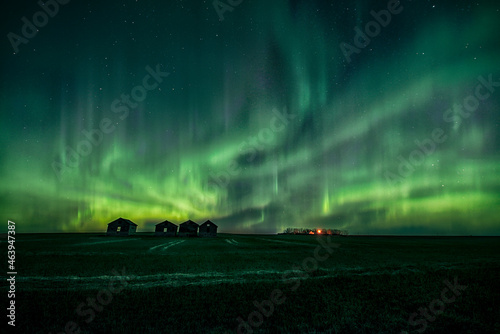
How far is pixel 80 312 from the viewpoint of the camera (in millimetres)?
10922

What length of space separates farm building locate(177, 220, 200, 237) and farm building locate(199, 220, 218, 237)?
8.96 ft

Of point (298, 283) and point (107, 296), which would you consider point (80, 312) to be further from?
point (298, 283)

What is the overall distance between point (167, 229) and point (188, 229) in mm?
8367

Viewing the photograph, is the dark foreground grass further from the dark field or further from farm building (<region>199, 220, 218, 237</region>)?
farm building (<region>199, 220, 218, 237</region>)

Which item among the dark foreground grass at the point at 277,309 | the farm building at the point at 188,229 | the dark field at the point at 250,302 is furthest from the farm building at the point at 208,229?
the dark foreground grass at the point at 277,309

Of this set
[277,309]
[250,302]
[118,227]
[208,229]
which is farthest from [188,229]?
[277,309]

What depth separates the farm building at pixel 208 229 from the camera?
94162 mm

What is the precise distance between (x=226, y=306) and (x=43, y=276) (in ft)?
45.5

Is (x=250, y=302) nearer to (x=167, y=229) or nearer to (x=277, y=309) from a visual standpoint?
(x=277, y=309)

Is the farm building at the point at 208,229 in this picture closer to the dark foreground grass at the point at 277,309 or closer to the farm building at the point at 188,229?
the farm building at the point at 188,229

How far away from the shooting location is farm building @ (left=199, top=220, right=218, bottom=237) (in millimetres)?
94162

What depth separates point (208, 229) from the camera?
95.2 meters

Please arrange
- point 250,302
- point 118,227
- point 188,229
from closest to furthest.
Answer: point 250,302 → point 118,227 → point 188,229

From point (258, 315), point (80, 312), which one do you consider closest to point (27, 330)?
point (80, 312)
